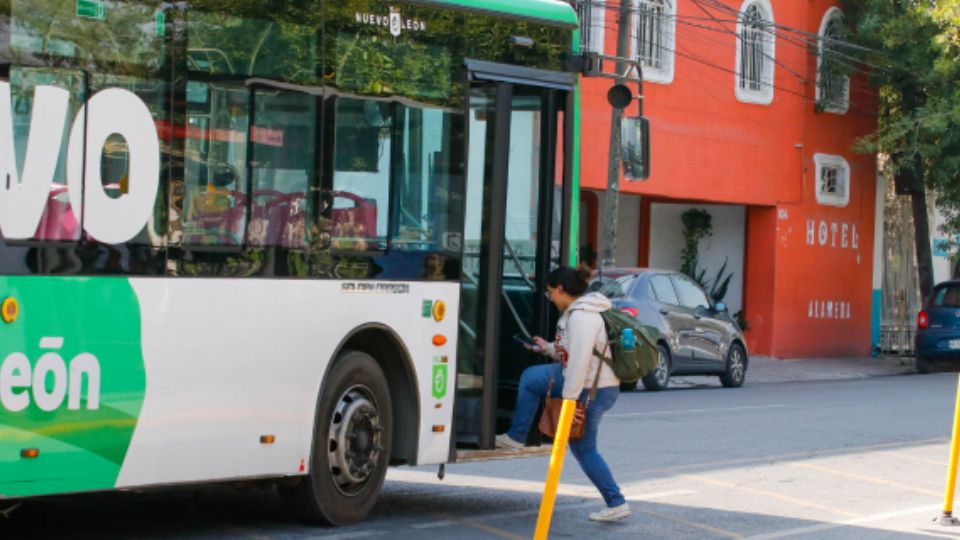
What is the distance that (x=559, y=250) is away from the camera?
1106cm

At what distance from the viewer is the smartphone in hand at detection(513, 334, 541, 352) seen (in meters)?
10.3

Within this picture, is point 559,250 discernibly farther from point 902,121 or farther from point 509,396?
point 902,121

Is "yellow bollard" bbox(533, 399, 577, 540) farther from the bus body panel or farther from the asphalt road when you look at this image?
the asphalt road

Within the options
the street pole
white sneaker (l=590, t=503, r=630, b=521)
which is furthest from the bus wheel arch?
the street pole

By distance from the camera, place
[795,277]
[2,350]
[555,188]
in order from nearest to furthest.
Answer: [2,350]
[555,188]
[795,277]

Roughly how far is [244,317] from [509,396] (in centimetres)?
280

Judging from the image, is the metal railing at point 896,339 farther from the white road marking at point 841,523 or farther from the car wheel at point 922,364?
the white road marking at point 841,523

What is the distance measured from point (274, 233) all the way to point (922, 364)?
25435 millimetres

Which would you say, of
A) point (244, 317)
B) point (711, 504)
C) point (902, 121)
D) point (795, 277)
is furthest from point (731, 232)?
point (244, 317)

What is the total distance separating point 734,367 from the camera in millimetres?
25000

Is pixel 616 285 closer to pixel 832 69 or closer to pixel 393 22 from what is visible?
pixel 393 22

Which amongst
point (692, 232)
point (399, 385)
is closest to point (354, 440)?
point (399, 385)

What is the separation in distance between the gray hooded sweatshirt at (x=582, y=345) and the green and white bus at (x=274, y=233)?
558 mm

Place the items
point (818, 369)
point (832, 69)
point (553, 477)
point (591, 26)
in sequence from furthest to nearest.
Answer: point (832, 69) < point (818, 369) < point (591, 26) < point (553, 477)
